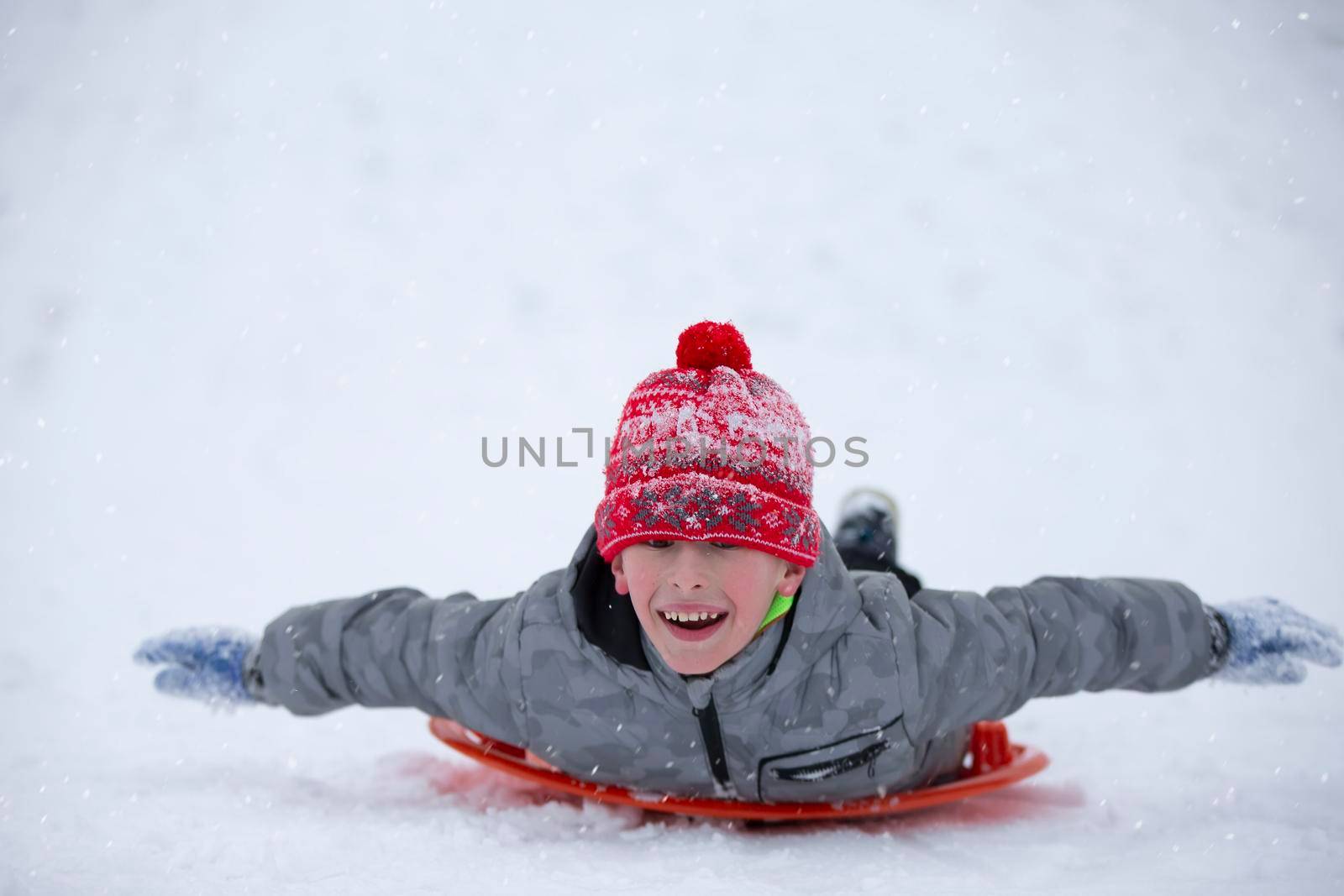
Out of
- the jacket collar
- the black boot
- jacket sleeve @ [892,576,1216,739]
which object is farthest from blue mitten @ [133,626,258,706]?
the black boot

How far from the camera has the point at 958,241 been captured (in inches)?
209

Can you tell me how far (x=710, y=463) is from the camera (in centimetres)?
153

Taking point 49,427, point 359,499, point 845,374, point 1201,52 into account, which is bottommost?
point 359,499

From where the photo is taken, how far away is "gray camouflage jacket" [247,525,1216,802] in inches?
64.2

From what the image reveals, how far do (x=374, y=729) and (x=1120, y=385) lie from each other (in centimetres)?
326

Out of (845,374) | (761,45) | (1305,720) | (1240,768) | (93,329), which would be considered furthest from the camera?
(761,45)

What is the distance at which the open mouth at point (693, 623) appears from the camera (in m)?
1.54

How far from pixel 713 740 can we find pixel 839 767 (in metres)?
0.20

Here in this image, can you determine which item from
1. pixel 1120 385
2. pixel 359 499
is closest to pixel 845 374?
pixel 1120 385

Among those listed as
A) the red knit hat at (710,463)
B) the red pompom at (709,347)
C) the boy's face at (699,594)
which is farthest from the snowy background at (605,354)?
the red pompom at (709,347)

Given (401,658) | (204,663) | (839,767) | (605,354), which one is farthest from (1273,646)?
(605,354)

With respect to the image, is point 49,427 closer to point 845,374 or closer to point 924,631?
point 845,374

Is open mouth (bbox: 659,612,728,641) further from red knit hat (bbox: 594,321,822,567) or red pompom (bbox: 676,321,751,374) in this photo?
red pompom (bbox: 676,321,751,374)

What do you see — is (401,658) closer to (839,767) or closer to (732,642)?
(732,642)
